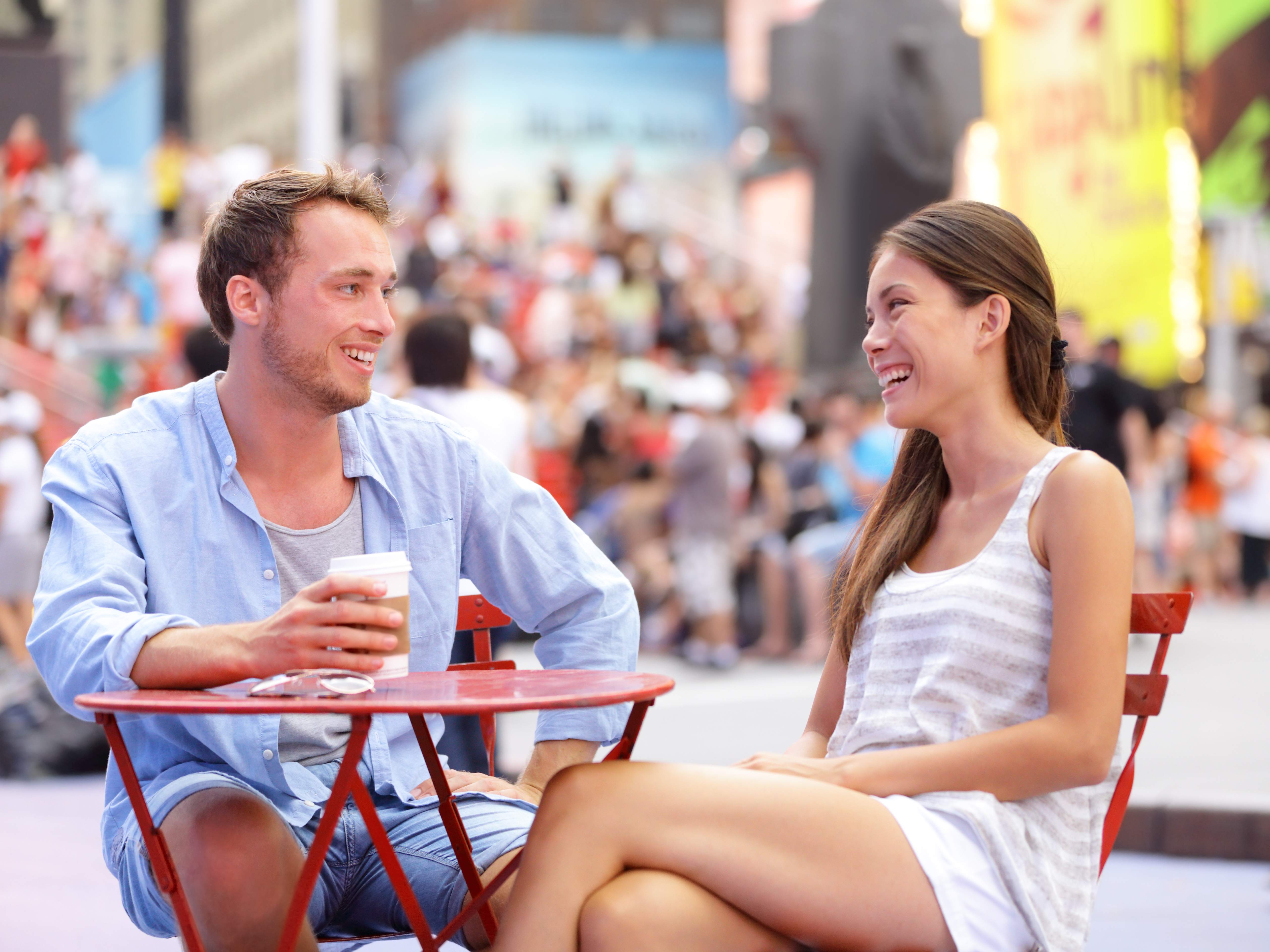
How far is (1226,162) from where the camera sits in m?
7.83

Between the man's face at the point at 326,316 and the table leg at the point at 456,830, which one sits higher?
the man's face at the point at 326,316

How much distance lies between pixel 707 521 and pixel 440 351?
4.87 meters

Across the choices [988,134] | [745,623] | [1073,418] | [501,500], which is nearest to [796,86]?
[988,134]

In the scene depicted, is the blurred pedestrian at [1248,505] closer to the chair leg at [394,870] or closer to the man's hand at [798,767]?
the man's hand at [798,767]

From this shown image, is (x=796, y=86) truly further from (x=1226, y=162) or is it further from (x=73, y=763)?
(x=73, y=763)

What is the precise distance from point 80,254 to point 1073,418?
12.7 m

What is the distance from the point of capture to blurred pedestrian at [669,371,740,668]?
35.0ft

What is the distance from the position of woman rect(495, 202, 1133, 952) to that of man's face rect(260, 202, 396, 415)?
859 mm

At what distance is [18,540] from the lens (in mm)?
9836

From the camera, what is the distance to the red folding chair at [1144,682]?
2.64m

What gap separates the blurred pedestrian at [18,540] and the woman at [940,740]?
8092mm

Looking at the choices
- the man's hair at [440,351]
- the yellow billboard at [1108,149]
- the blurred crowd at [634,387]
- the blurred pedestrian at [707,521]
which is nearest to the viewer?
the man's hair at [440,351]

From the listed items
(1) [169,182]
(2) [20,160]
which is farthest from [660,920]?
(1) [169,182]

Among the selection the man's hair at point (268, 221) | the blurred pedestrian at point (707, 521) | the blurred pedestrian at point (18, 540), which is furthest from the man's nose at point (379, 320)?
the blurred pedestrian at point (707, 521)
